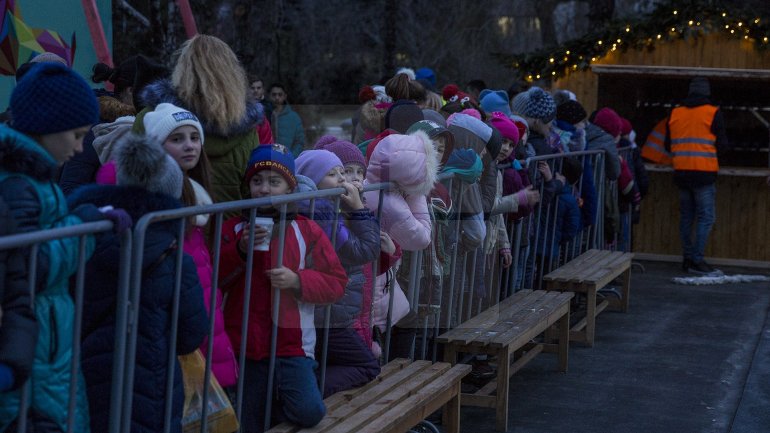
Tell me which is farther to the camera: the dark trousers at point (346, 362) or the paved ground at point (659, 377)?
the paved ground at point (659, 377)

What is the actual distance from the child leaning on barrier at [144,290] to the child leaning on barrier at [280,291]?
609mm

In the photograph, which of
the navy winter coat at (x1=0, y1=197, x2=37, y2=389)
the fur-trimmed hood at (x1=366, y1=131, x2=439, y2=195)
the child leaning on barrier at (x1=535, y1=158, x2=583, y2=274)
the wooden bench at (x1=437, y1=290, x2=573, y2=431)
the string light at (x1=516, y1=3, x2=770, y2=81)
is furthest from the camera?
the string light at (x1=516, y1=3, x2=770, y2=81)

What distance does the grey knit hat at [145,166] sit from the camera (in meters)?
3.76

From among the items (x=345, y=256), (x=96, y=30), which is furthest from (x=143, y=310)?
(x=96, y=30)

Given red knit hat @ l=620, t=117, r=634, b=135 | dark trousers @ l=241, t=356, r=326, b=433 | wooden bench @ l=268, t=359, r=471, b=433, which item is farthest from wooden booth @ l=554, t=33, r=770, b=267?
dark trousers @ l=241, t=356, r=326, b=433

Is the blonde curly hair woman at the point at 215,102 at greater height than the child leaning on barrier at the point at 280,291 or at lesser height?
greater

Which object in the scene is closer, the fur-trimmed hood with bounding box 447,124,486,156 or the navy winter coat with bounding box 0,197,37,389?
the navy winter coat with bounding box 0,197,37,389

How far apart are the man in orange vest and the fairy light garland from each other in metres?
0.73

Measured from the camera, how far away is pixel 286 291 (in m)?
4.59

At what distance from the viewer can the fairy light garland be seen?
12594mm

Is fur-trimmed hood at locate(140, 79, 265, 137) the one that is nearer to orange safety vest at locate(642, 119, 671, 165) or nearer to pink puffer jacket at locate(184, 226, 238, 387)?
pink puffer jacket at locate(184, 226, 238, 387)

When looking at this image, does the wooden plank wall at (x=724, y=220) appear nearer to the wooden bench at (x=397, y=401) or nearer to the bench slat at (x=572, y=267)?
the bench slat at (x=572, y=267)

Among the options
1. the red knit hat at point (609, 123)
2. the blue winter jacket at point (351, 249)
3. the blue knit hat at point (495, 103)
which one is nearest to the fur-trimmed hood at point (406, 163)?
the blue winter jacket at point (351, 249)

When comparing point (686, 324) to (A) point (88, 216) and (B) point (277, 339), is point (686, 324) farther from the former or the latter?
(A) point (88, 216)
